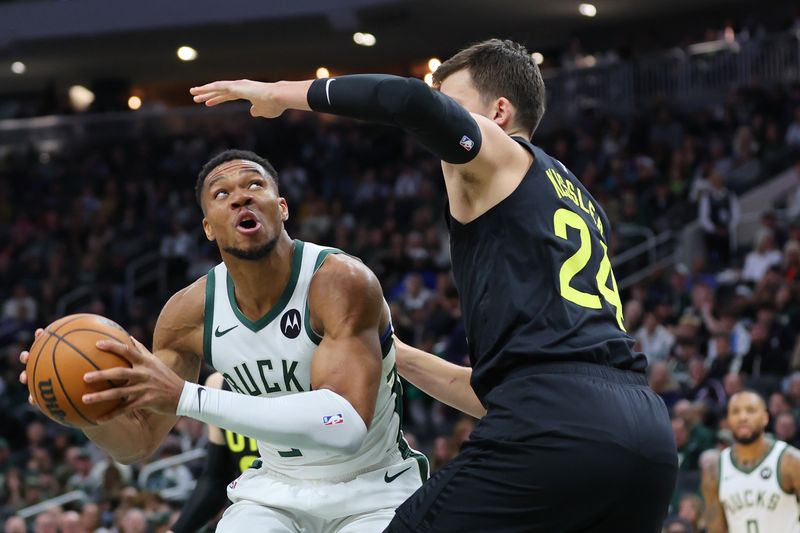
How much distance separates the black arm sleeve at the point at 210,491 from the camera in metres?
6.74

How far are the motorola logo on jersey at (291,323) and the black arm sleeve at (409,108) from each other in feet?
4.32

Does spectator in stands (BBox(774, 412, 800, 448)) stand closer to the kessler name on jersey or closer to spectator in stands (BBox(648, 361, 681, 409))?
spectator in stands (BBox(648, 361, 681, 409))

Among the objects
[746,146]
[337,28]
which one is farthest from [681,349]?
[337,28]

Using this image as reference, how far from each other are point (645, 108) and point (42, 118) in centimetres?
1350

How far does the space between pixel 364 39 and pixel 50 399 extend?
21426 millimetres

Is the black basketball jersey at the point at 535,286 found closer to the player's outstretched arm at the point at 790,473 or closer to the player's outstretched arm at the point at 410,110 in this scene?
the player's outstretched arm at the point at 410,110

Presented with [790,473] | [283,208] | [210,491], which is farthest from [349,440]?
[790,473]

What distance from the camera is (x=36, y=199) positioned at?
24.4 meters

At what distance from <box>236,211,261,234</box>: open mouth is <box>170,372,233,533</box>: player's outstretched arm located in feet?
6.78

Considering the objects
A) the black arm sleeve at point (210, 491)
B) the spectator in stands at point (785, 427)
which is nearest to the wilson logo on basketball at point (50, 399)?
the black arm sleeve at point (210, 491)

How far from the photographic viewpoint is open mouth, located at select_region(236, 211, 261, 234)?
15.6ft

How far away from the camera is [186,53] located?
25844 millimetres

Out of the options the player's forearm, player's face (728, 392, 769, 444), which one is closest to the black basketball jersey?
the player's forearm

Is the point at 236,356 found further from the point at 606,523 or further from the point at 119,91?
the point at 119,91
